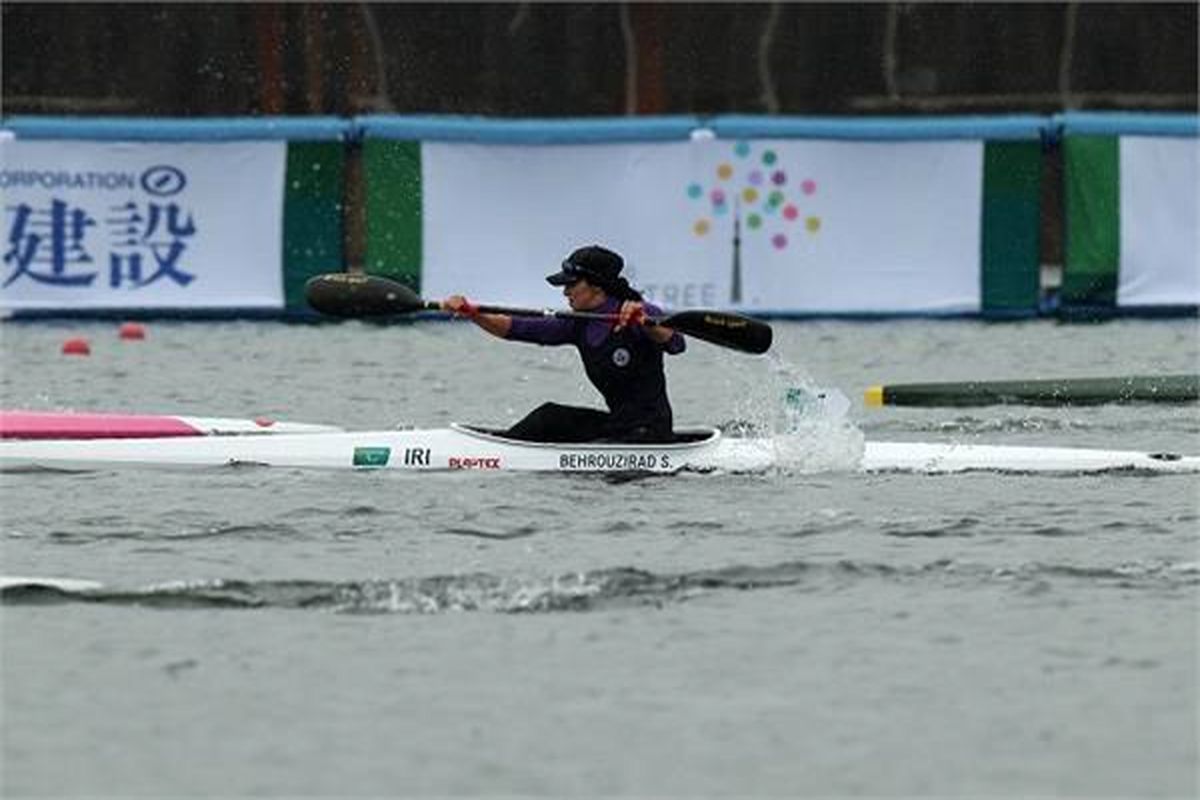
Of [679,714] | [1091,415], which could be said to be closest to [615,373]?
[1091,415]

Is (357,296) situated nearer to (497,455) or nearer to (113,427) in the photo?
(113,427)

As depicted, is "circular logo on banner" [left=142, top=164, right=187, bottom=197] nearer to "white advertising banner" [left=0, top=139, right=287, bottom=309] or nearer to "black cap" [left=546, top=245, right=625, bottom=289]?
"white advertising banner" [left=0, top=139, right=287, bottom=309]

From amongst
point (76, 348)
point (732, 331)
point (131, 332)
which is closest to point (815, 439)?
point (732, 331)

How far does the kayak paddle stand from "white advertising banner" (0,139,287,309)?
24.7 feet

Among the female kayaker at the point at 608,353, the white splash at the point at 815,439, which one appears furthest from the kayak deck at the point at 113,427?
the white splash at the point at 815,439

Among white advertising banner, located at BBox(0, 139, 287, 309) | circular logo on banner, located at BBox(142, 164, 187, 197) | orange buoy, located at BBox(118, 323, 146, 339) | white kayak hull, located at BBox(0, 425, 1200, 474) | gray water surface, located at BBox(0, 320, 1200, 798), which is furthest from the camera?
circular logo on banner, located at BBox(142, 164, 187, 197)

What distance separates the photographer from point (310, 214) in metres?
25.2

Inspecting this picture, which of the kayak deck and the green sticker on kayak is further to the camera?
the kayak deck

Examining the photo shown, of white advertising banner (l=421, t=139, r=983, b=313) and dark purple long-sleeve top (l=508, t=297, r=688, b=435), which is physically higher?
white advertising banner (l=421, t=139, r=983, b=313)

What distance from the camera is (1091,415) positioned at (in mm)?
18859

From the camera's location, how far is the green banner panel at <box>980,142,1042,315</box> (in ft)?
82.5

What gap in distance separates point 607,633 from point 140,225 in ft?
46.1

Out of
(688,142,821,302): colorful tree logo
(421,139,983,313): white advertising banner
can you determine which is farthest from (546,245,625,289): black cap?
(688,142,821,302): colorful tree logo

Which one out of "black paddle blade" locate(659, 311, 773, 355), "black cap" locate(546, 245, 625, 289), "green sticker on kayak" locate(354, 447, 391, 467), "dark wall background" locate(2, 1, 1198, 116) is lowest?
"green sticker on kayak" locate(354, 447, 391, 467)
